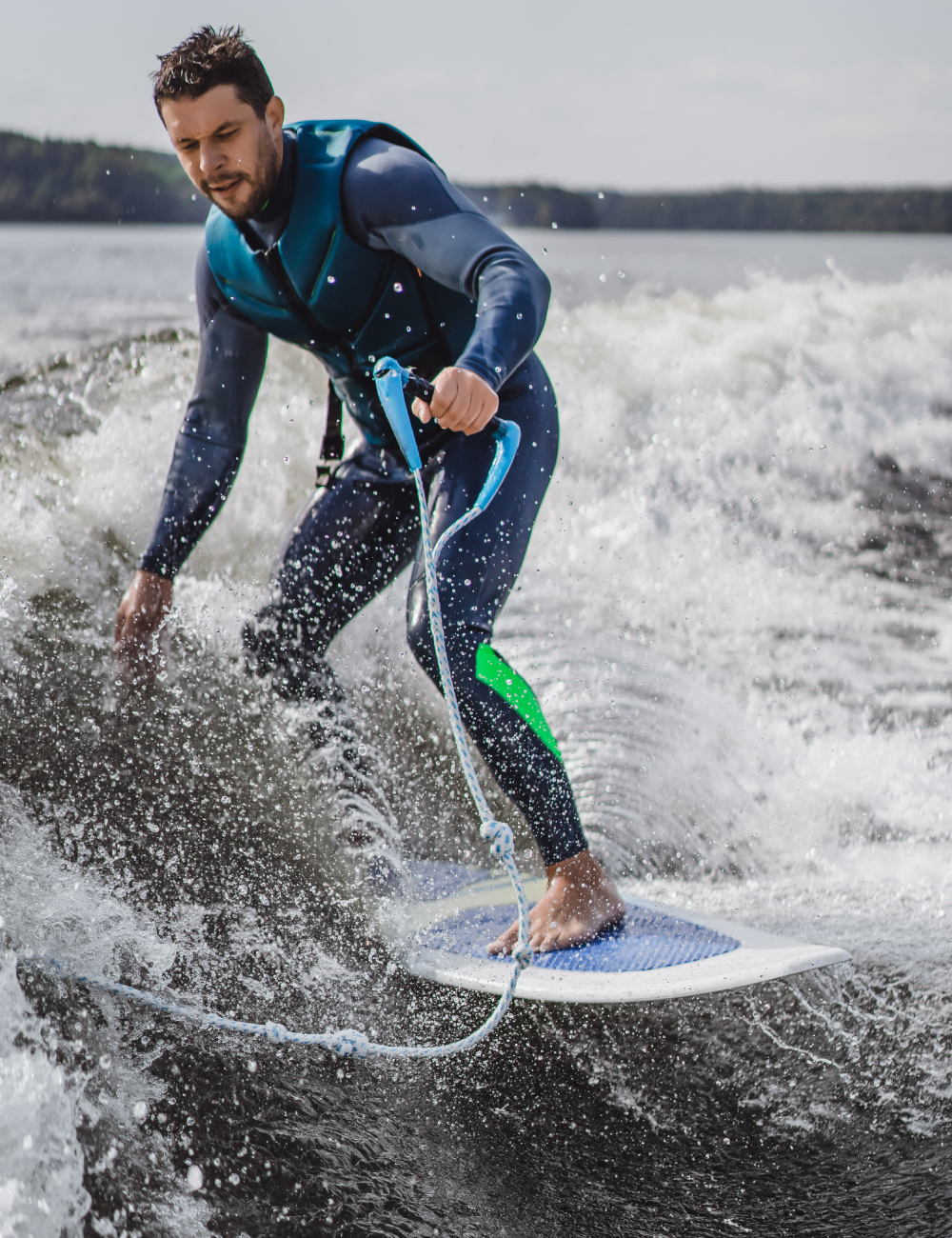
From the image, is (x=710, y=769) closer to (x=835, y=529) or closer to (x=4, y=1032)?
(x=4, y=1032)

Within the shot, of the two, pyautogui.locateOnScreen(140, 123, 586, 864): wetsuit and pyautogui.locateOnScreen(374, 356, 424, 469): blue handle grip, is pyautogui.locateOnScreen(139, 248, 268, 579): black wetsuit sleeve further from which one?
pyautogui.locateOnScreen(374, 356, 424, 469): blue handle grip

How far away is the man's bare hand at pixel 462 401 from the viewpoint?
1.68 metres

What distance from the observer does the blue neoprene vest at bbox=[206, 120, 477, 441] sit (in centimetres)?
212

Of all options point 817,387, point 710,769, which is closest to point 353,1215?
point 710,769

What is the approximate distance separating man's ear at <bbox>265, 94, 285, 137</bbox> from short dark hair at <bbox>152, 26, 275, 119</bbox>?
38 mm

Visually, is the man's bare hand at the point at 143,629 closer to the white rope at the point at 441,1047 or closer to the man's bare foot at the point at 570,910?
the white rope at the point at 441,1047

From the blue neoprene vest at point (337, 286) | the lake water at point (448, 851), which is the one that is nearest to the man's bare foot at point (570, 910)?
the lake water at point (448, 851)

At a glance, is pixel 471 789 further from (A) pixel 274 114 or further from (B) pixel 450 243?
(A) pixel 274 114

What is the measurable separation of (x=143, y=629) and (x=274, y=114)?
113 cm

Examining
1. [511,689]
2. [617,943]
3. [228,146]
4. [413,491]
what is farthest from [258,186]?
[617,943]

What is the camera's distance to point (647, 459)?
6727 mm

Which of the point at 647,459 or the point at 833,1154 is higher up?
the point at 833,1154

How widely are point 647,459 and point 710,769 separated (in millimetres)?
3616

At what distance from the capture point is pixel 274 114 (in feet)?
7.04
